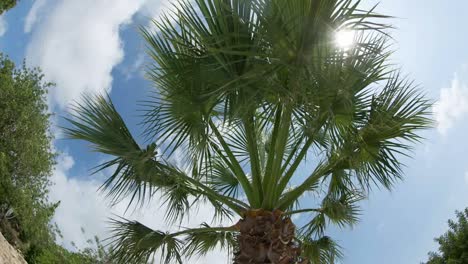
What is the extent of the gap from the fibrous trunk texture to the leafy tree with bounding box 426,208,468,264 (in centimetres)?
964

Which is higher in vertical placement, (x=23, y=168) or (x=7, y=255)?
(x=23, y=168)

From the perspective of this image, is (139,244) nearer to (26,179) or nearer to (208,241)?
(208,241)

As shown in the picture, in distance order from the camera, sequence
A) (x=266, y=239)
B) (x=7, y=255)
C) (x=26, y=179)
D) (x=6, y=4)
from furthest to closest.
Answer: (x=26, y=179)
(x=6, y=4)
(x=7, y=255)
(x=266, y=239)

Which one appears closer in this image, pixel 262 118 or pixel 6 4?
pixel 262 118

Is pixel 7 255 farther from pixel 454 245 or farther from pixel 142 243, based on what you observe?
pixel 454 245

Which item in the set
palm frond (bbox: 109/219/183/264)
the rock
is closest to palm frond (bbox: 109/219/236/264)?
palm frond (bbox: 109/219/183/264)

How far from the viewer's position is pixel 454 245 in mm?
14773

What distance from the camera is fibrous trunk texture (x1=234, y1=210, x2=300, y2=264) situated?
571 cm

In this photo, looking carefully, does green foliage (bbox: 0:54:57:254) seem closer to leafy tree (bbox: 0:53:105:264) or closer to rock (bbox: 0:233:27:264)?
leafy tree (bbox: 0:53:105:264)

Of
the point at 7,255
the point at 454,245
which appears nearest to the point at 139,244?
the point at 7,255

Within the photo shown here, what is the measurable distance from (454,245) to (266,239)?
1100 cm

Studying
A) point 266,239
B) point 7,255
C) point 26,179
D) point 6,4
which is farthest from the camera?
point 26,179

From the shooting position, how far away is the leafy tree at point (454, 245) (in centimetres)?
1427

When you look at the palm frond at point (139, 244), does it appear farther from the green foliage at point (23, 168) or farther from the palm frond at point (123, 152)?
the green foliage at point (23, 168)
